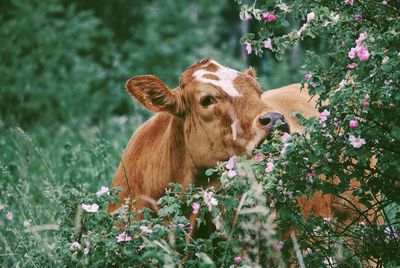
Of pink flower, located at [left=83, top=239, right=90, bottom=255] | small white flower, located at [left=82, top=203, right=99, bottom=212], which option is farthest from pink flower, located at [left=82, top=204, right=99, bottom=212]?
pink flower, located at [left=83, top=239, right=90, bottom=255]

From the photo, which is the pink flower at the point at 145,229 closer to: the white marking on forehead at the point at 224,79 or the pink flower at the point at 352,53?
the pink flower at the point at 352,53

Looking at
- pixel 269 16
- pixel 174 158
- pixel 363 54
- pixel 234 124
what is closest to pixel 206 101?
pixel 234 124

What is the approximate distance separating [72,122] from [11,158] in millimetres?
6089

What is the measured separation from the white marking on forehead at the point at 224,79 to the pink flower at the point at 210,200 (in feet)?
4.10

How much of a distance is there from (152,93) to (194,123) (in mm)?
324

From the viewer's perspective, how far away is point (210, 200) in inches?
147

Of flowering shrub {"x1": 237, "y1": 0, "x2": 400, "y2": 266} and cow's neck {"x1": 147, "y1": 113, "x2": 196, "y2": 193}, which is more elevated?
flowering shrub {"x1": 237, "y1": 0, "x2": 400, "y2": 266}

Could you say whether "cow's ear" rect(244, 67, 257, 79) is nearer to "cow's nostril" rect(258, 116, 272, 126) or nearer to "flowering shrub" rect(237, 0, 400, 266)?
"cow's nostril" rect(258, 116, 272, 126)

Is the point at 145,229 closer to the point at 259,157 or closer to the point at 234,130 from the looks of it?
the point at 259,157

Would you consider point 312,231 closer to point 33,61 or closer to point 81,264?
point 81,264

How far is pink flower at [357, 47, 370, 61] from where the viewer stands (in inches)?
135

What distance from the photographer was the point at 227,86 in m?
4.93

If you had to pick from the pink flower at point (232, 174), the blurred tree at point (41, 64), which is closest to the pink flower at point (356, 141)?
the pink flower at point (232, 174)

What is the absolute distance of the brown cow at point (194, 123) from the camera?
191 inches
